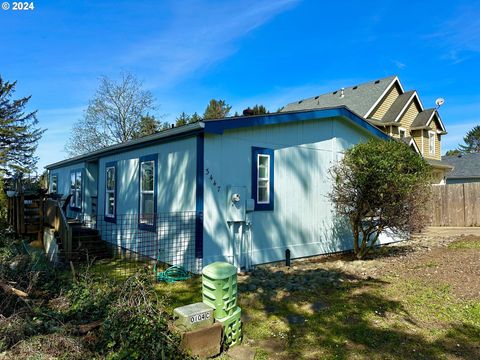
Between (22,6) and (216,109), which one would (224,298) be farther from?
(216,109)

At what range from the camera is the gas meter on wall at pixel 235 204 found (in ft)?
23.1

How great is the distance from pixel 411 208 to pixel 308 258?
285 centimetres

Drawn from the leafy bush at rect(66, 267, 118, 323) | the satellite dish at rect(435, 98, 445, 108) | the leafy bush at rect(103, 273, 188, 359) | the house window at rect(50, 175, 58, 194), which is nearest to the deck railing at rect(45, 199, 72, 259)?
the leafy bush at rect(66, 267, 118, 323)

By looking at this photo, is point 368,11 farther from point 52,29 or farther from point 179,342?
point 179,342

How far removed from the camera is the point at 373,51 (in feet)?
50.6

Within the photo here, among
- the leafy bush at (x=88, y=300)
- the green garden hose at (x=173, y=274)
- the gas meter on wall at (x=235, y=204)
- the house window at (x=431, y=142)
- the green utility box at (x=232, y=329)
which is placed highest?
the house window at (x=431, y=142)

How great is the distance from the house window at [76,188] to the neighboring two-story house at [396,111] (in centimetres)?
1540

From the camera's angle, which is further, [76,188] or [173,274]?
[76,188]

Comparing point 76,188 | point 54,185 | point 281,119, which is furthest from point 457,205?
point 54,185

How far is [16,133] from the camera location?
3042 cm

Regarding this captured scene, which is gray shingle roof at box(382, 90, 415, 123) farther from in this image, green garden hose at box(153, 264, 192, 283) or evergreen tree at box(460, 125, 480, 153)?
evergreen tree at box(460, 125, 480, 153)

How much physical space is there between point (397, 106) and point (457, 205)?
782 centimetres

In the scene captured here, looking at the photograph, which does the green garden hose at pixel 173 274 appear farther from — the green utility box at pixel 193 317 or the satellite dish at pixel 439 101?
the satellite dish at pixel 439 101

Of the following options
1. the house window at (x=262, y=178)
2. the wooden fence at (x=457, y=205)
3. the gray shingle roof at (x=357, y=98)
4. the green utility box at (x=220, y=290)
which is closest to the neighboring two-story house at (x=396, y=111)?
the gray shingle roof at (x=357, y=98)
